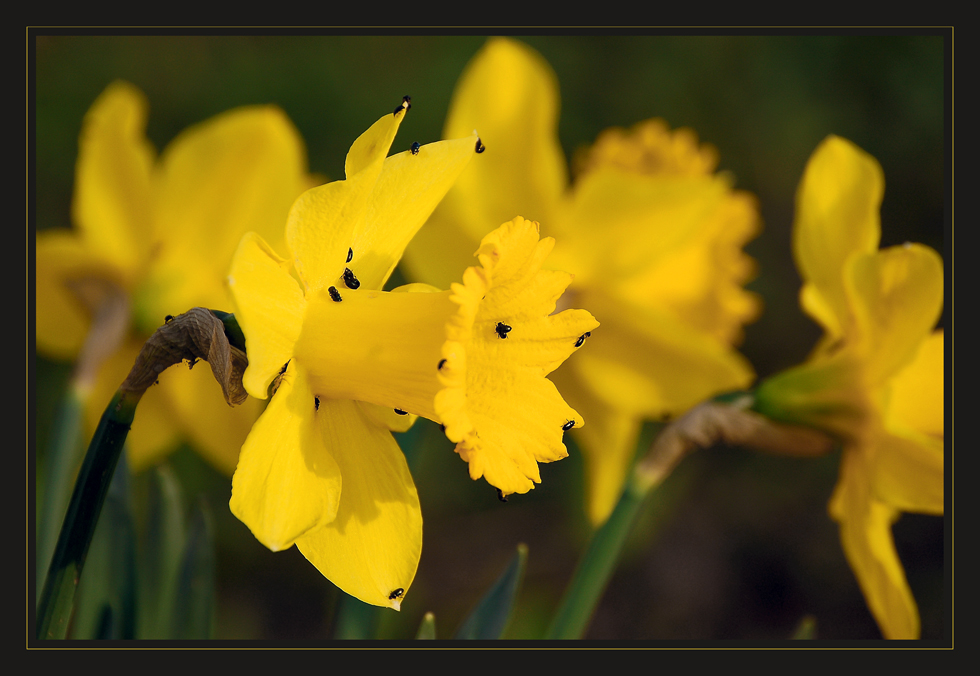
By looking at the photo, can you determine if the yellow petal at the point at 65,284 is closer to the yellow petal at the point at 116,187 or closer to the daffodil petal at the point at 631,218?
the yellow petal at the point at 116,187

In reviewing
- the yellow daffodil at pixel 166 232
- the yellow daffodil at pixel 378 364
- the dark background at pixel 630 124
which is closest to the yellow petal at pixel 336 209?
the yellow daffodil at pixel 378 364

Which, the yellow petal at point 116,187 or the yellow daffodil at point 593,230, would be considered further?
the yellow daffodil at point 593,230

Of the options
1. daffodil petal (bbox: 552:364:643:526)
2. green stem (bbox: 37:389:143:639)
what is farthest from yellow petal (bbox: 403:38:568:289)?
green stem (bbox: 37:389:143:639)

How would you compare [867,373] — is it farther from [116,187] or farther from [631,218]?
[116,187]

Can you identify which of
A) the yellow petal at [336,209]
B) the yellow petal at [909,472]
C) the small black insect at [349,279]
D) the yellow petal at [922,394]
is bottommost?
the yellow petal at [909,472]

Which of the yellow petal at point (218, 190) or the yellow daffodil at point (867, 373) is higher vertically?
the yellow petal at point (218, 190)

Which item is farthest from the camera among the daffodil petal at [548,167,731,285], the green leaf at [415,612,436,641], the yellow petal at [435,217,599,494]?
the daffodil petal at [548,167,731,285]

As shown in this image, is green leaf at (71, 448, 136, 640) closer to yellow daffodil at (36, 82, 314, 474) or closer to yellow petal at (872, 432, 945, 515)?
yellow daffodil at (36, 82, 314, 474)
